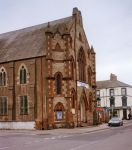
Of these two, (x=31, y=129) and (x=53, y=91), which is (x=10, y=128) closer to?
(x=31, y=129)

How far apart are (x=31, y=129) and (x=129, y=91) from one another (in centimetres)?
5267

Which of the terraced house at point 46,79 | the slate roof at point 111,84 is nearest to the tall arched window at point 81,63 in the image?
the terraced house at point 46,79

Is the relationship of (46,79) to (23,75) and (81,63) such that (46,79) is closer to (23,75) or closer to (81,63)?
(23,75)

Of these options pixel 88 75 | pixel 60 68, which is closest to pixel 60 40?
pixel 60 68

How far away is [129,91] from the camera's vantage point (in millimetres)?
91562

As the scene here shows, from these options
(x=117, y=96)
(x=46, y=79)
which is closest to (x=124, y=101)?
(x=117, y=96)

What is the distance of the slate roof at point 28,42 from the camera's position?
47062 mm

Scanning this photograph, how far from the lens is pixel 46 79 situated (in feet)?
144

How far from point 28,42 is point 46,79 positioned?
8690 mm

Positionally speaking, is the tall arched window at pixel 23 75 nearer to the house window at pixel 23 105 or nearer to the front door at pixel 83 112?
the house window at pixel 23 105

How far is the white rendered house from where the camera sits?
89125 millimetres

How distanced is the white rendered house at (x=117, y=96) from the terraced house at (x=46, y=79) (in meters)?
38.1

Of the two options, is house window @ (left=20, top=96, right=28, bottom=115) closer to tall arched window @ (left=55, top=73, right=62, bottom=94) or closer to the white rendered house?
tall arched window @ (left=55, top=73, right=62, bottom=94)

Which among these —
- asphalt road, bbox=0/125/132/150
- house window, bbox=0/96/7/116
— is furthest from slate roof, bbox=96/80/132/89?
asphalt road, bbox=0/125/132/150
